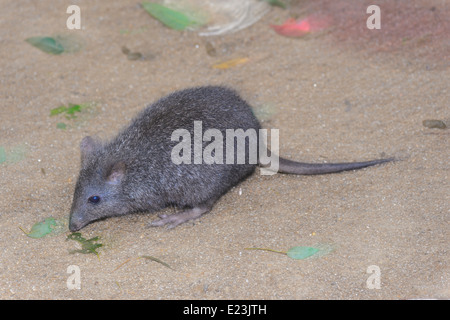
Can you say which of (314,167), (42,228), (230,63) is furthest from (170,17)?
(42,228)

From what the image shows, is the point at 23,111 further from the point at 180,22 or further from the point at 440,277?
the point at 440,277

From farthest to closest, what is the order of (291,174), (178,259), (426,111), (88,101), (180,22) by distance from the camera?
(180,22), (88,101), (426,111), (291,174), (178,259)

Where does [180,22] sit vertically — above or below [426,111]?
above

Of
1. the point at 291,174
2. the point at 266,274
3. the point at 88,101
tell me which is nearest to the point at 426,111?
the point at 291,174

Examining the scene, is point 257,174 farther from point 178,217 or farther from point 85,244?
point 85,244

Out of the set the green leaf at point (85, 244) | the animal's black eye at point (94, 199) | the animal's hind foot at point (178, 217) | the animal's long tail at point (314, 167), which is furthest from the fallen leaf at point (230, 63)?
the green leaf at point (85, 244)

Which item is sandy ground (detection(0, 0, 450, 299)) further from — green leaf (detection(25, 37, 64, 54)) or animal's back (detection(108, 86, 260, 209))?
animal's back (detection(108, 86, 260, 209))

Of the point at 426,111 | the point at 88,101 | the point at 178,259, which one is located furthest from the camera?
the point at 88,101
